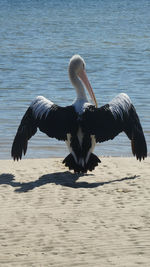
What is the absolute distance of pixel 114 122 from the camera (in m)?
6.66

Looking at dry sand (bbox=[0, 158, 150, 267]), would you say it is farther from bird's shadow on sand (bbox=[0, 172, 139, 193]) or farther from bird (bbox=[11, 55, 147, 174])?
bird (bbox=[11, 55, 147, 174])

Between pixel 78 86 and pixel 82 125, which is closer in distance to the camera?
pixel 82 125

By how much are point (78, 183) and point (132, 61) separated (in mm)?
12374

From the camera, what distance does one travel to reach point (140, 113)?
10.6 metres

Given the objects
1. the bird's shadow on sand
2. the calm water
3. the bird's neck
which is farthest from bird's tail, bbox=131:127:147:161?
the calm water

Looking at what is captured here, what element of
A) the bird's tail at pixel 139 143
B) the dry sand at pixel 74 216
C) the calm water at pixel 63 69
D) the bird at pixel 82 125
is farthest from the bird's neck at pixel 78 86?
the calm water at pixel 63 69

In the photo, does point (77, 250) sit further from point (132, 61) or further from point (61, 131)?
point (132, 61)

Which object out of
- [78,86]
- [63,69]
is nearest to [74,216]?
[78,86]

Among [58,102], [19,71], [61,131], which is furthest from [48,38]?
[61,131]

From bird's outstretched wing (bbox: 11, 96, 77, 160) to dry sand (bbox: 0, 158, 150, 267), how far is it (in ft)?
1.42

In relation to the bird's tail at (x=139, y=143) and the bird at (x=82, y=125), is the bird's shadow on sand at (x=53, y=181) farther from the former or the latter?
the bird's tail at (x=139, y=143)

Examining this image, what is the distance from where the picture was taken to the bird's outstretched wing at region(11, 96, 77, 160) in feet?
21.7

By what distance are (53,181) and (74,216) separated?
130cm

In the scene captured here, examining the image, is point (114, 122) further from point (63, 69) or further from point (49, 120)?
point (63, 69)
